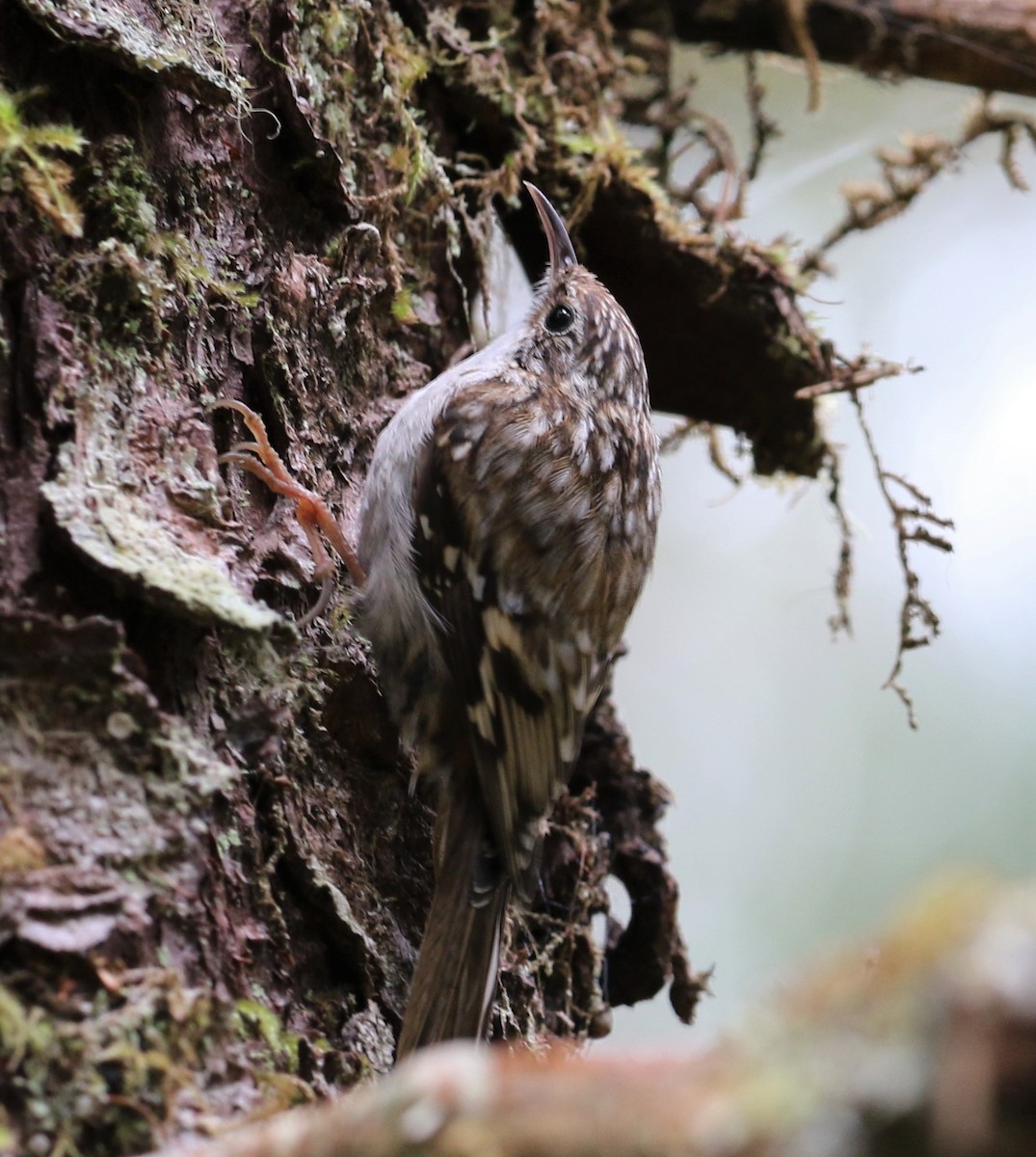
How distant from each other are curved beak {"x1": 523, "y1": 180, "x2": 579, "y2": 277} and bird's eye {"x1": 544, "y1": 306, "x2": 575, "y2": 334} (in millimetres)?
113

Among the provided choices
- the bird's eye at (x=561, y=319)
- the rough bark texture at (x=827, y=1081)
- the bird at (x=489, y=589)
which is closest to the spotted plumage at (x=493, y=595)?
the bird at (x=489, y=589)

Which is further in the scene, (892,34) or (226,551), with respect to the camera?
(892,34)

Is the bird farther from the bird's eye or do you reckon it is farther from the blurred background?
the blurred background

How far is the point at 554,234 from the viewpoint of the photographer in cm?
288

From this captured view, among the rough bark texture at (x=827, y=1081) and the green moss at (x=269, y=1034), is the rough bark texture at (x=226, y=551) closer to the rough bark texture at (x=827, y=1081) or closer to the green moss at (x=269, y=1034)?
the green moss at (x=269, y=1034)

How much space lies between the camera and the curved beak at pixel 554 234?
281cm

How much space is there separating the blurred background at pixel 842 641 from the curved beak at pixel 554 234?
1.48 metres

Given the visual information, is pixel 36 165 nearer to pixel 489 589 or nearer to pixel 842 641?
pixel 489 589

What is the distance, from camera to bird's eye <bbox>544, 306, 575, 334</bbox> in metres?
2.86

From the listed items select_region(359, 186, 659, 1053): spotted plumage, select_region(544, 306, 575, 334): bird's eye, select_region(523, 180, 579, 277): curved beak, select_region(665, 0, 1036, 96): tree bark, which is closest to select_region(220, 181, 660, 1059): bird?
select_region(359, 186, 659, 1053): spotted plumage

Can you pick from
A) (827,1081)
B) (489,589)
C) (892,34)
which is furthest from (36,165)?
(892,34)

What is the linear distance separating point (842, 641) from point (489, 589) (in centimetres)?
324

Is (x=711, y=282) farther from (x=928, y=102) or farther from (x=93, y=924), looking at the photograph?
(x=93, y=924)

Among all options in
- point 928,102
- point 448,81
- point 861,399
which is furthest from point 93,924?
point 928,102
